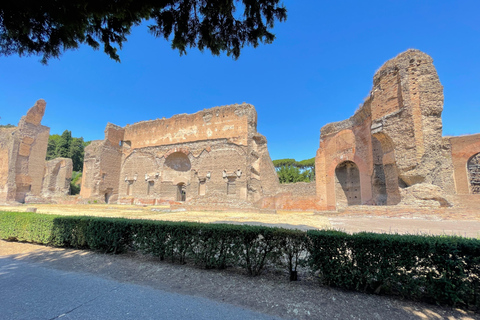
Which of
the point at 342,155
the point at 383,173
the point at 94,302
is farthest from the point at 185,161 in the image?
the point at 94,302

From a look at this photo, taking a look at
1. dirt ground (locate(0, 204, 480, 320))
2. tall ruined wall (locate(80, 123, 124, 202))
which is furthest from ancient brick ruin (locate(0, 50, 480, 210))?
dirt ground (locate(0, 204, 480, 320))

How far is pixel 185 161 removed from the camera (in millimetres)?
→ 27078

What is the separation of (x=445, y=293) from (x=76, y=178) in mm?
53863

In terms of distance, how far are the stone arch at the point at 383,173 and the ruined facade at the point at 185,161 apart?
8.93m

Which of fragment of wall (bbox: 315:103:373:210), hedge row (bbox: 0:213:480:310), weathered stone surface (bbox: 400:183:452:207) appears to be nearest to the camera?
hedge row (bbox: 0:213:480:310)

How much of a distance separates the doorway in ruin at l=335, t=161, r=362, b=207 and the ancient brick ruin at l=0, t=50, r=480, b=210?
82 millimetres

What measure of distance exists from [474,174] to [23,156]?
149 feet

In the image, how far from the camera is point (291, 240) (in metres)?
3.57

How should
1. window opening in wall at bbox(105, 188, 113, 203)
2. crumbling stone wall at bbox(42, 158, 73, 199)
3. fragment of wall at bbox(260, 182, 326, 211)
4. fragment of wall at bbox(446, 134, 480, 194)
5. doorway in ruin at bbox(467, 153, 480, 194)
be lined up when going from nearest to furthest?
1. fragment of wall at bbox(446, 134, 480, 194)
2. doorway in ruin at bbox(467, 153, 480, 194)
3. fragment of wall at bbox(260, 182, 326, 211)
4. window opening in wall at bbox(105, 188, 113, 203)
5. crumbling stone wall at bbox(42, 158, 73, 199)

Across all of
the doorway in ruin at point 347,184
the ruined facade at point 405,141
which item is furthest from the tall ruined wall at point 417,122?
the doorway in ruin at point 347,184

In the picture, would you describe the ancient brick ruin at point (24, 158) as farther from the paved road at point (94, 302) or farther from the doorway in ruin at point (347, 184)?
the doorway in ruin at point (347, 184)

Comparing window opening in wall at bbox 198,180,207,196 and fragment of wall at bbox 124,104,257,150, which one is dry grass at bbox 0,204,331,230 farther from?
fragment of wall at bbox 124,104,257,150

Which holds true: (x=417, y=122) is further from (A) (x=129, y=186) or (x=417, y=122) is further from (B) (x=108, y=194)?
(B) (x=108, y=194)

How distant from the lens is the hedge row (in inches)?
105
